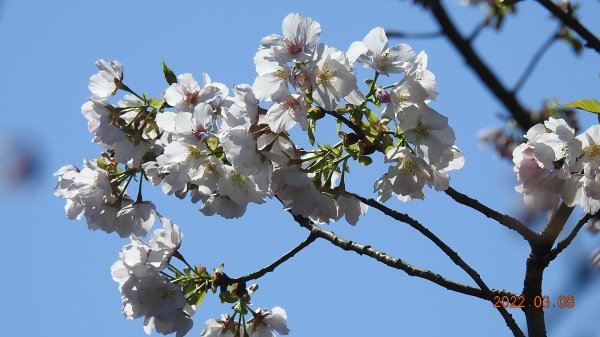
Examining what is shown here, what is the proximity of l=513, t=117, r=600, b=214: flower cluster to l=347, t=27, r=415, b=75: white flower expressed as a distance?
0.50m

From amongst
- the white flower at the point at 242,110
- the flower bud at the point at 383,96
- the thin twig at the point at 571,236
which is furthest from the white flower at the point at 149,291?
the thin twig at the point at 571,236

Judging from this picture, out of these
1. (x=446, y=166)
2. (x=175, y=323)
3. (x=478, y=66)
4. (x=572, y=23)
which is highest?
(x=446, y=166)

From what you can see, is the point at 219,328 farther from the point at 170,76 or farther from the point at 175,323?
the point at 170,76

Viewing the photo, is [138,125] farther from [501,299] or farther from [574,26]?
[574,26]

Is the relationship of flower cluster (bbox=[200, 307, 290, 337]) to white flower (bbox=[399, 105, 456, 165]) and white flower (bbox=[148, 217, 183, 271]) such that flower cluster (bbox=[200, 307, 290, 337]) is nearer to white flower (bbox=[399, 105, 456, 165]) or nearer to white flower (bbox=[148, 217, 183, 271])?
white flower (bbox=[148, 217, 183, 271])

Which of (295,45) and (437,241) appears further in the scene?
(437,241)

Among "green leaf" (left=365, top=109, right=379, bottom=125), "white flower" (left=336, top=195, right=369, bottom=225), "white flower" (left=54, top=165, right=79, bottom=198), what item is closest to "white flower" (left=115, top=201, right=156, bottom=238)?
"white flower" (left=54, top=165, right=79, bottom=198)

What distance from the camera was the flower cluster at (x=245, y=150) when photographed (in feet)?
8.13

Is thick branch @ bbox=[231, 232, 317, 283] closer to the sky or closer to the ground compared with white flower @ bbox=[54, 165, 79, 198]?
closer to the ground

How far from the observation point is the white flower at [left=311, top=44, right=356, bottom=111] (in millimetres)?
2408

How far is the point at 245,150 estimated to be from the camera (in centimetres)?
247

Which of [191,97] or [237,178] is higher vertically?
[191,97]

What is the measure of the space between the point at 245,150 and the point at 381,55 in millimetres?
552

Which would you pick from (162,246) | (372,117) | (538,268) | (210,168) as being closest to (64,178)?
(162,246)
